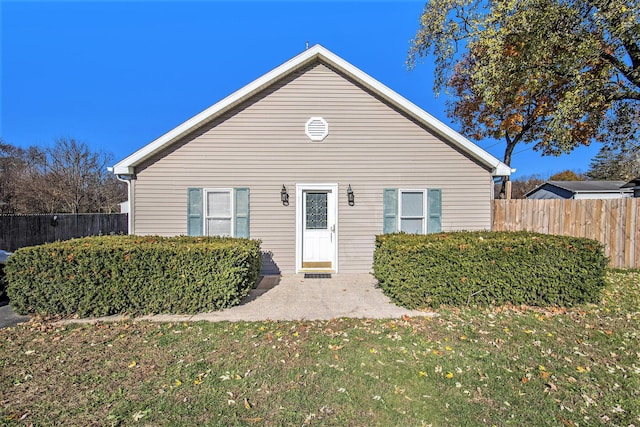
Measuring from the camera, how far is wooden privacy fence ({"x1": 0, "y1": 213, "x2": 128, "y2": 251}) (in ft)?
34.8

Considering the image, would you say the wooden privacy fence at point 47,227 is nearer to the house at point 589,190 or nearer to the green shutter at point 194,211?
the green shutter at point 194,211

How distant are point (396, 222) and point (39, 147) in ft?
96.8

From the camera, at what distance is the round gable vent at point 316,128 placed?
7406 millimetres

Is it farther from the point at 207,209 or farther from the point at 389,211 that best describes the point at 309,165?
the point at 207,209

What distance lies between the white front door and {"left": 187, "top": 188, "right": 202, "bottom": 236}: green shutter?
2.63 meters

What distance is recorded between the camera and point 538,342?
12.1 feet

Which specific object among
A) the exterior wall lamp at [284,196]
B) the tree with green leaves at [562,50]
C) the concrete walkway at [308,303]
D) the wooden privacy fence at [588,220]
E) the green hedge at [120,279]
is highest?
the tree with green leaves at [562,50]

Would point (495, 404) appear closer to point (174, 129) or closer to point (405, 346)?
point (405, 346)

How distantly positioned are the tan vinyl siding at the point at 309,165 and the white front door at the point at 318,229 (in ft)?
0.86

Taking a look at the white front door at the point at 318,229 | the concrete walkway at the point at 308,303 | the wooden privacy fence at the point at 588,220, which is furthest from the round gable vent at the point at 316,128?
the wooden privacy fence at the point at 588,220

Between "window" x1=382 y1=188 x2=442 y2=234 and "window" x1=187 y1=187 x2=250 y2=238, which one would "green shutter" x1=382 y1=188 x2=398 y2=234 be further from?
"window" x1=187 y1=187 x2=250 y2=238

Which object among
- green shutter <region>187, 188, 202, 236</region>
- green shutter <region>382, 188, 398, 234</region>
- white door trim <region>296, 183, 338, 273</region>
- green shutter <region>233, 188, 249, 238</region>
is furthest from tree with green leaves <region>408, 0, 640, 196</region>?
green shutter <region>187, 188, 202, 236</region>

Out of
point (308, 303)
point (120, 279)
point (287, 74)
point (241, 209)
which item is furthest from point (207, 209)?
point (287, 74)

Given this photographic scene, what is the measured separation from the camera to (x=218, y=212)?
739cm
